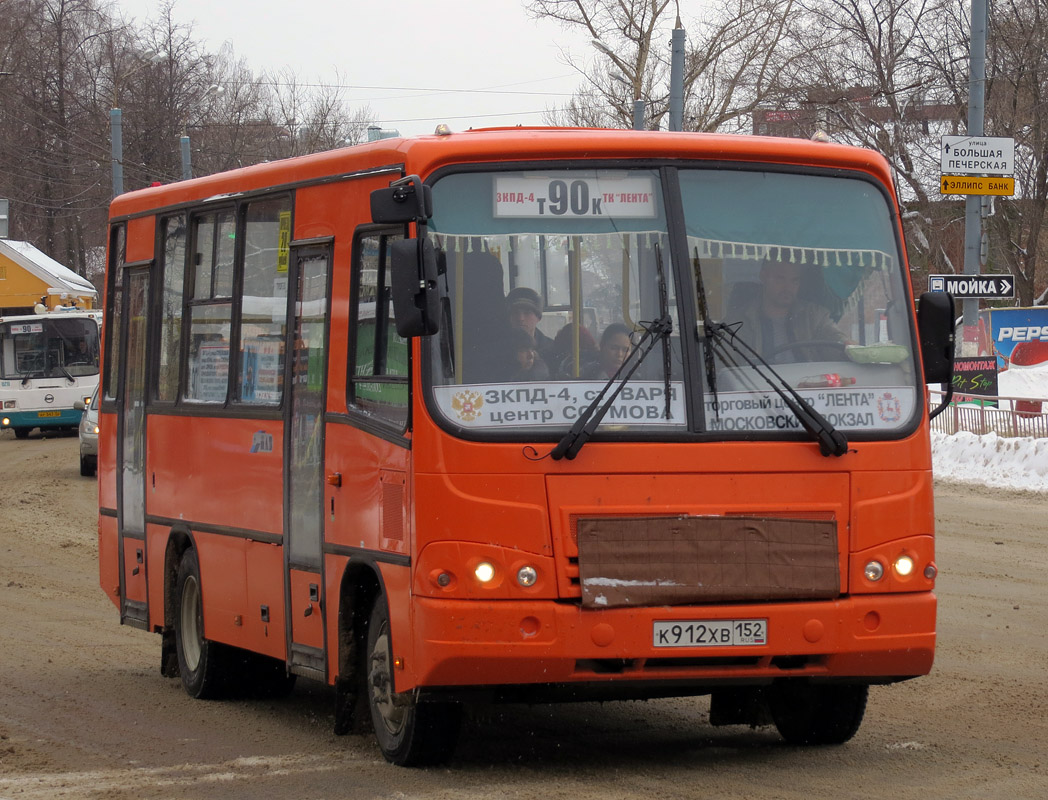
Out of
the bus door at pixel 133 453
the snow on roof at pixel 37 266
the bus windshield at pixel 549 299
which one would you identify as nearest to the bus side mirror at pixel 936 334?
the bus windshield at pixel 549 299

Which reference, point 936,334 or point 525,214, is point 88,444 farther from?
point 936,334

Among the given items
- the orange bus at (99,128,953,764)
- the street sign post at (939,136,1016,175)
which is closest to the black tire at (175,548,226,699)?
the orange bus at (99,128,953,764)

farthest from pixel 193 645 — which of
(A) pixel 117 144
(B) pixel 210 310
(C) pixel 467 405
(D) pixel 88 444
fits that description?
(A) pixel 117 144

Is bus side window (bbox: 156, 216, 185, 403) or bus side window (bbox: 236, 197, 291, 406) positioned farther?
bus side window (bbox: 156, 216, 185, 403)

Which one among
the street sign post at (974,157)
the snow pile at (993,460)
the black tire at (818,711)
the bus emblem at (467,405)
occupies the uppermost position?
the street sign post at (974,157)

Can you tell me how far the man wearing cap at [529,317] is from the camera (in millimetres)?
6805

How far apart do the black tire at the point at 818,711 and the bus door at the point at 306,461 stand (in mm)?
2120

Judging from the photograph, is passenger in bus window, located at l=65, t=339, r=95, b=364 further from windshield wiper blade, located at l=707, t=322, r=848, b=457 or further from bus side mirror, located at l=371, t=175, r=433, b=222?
windshield wiper blade, located at l=707, t=322, r=848, b=457

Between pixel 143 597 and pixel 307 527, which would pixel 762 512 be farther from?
pixel 143 597

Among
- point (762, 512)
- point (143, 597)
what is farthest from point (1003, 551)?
point (762, 512)

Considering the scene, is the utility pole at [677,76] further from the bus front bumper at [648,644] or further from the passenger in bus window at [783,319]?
the bus front bumper at [648,644]

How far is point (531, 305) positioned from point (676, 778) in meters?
1.96

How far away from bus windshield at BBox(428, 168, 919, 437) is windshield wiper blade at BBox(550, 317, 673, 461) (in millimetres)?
24

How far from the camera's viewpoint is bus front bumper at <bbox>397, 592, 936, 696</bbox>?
6.55m
